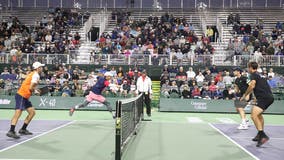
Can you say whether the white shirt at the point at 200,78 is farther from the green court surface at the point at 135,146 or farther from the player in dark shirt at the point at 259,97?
the player in dark shirt at the point at 259,97

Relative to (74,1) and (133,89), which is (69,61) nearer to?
(133,89)

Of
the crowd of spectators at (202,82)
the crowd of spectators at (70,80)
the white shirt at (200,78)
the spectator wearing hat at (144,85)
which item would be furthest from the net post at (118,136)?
the white shirt at (200,78)

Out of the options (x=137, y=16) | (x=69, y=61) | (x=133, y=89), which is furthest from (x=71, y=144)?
(x=137, y=16)

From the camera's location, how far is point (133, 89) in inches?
865

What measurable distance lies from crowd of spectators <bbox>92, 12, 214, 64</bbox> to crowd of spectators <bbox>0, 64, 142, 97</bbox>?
2.31 metres

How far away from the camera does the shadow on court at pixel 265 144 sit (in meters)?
8.82

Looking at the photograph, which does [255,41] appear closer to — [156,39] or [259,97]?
[156,39]

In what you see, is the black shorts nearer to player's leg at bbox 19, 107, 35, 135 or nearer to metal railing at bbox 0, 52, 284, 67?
player's leg at bbox 19, 107, 35, 135

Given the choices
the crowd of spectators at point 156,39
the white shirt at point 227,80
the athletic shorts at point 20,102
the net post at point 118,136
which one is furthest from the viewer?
the crowd of spectators at point 156,39

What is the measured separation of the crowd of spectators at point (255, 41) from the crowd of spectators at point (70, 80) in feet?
22.5

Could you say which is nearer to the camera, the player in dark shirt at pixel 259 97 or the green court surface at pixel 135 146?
the green court surface at pixel 135 146

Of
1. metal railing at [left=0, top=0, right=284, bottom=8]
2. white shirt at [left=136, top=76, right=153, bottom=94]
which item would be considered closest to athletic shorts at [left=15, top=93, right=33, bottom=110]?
white shirt at [left=136, top=76, right=153, bottom=94]

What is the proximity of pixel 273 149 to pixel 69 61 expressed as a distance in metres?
18.3

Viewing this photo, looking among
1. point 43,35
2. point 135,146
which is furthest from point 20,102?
point 43,35
